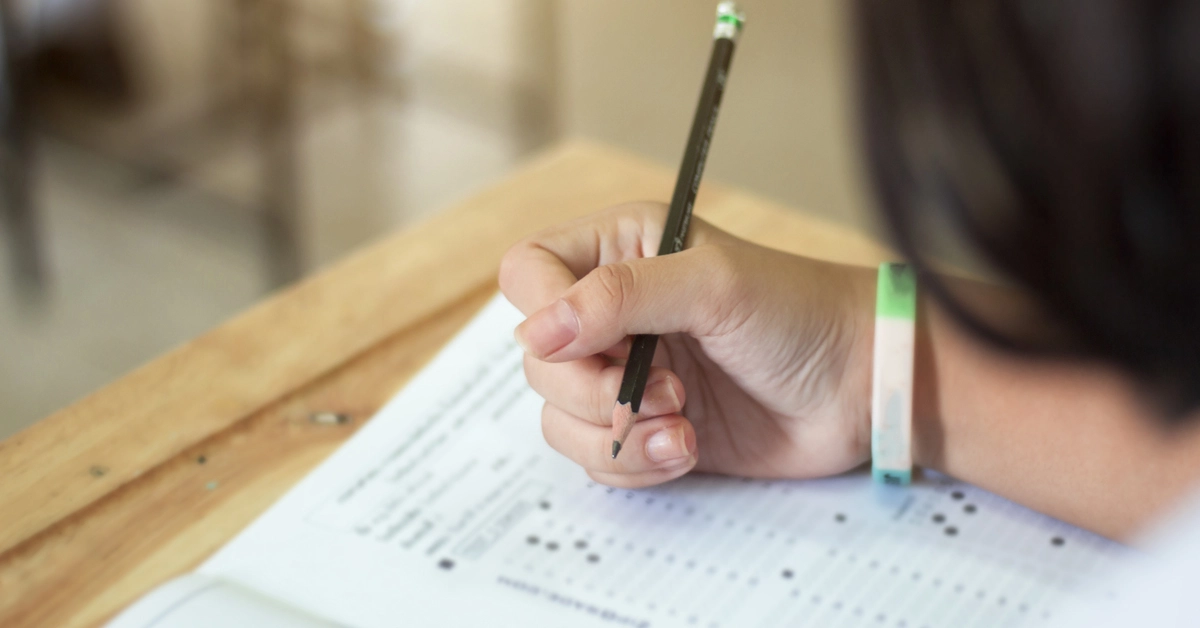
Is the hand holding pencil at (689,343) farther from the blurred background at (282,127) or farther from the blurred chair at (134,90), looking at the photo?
the blurred chair at (134,90)

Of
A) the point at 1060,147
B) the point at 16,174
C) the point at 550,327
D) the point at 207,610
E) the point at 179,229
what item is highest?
the point at 1060,147

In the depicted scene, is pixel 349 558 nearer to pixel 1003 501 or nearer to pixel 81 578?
pixel 81 578

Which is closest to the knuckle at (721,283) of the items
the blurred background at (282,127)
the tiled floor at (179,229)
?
the blurred background at (282,127)

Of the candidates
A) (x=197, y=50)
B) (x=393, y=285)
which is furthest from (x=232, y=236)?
(x=393, y=285)

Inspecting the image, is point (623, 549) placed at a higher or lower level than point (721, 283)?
lower

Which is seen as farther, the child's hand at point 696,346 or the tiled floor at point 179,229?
the tiled floor at point 179,229

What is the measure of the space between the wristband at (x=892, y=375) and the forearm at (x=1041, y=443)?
15mm

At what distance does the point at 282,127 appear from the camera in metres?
2.16

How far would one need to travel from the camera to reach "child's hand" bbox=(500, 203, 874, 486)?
482 mm

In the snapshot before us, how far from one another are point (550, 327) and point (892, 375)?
0.59ft

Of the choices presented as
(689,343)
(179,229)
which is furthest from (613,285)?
(179,229)

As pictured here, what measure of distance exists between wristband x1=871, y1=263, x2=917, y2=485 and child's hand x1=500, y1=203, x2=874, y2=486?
2 centimetres

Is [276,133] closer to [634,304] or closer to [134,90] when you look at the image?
[134,90]

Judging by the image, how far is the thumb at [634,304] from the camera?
469 millimetres
